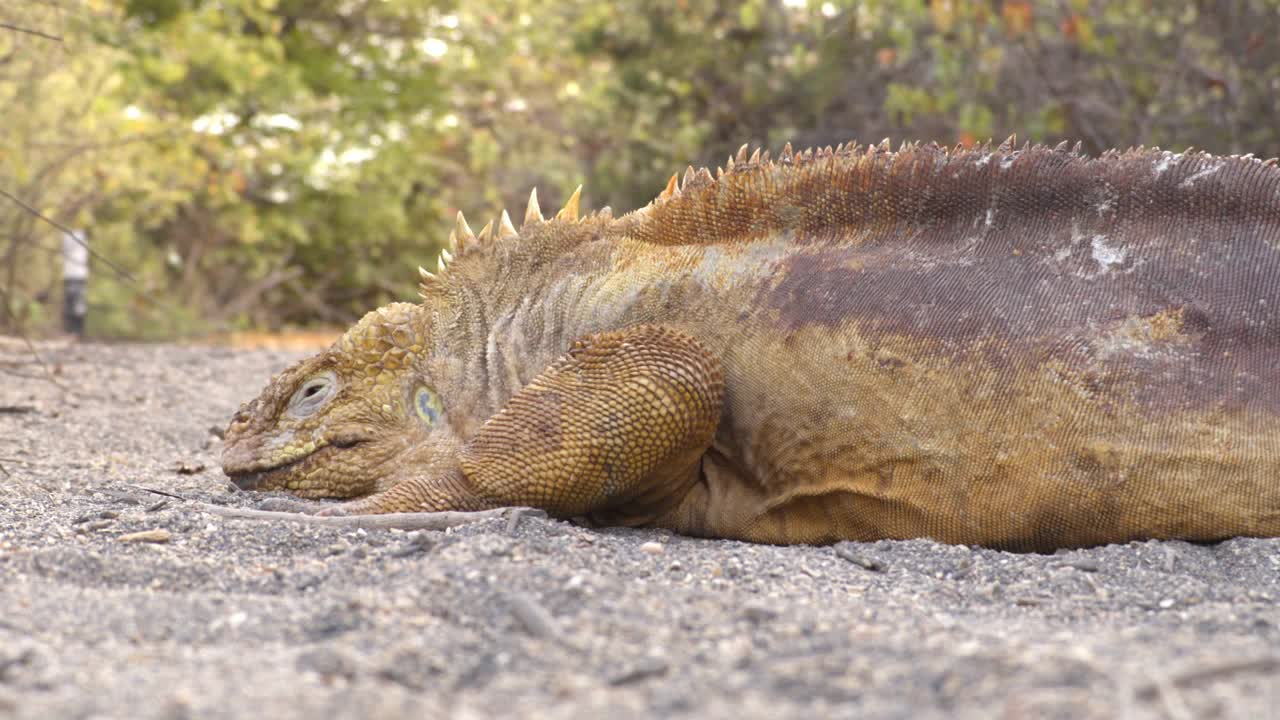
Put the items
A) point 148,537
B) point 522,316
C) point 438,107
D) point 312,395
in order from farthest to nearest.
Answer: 1. point 438,107
2. point 312,395
3. point 522,316
4. point 148,537

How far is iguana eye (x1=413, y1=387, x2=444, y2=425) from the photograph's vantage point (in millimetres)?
5414

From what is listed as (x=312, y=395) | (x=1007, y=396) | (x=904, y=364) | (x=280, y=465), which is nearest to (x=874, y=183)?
(x=904, y=364)

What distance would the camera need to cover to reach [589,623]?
10.1ft

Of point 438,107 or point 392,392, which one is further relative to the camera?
point 438,107

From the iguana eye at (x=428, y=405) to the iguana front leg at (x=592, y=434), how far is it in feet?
2.13

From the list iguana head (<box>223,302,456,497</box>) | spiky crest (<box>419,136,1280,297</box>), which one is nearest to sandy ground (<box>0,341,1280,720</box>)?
iguana head (<box>223,302,456,497</box>)

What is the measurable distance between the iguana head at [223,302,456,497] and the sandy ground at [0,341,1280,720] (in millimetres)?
454

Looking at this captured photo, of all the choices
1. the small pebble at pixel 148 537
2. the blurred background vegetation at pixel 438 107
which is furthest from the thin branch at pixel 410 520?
the blurred background vegetation at pixel 438 107

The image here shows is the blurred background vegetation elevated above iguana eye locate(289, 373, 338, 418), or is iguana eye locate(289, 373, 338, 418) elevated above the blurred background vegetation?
the blurred background vegetation

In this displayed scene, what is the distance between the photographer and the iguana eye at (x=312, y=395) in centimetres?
557

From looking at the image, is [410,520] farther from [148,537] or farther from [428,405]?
[428,405]

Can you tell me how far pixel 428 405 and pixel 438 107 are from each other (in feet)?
54.3

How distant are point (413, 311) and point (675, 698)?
3.42 metres

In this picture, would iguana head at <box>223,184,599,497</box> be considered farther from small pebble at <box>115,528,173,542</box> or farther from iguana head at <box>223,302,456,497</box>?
small pebble at <box>115,528,173,542</box>
